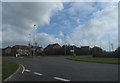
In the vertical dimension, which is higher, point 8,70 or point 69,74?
point 69,74

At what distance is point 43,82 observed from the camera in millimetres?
11609

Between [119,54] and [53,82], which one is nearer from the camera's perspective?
[53,82]

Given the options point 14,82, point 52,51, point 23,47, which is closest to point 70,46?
point 52,51

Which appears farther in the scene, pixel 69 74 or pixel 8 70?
pixel 8 70

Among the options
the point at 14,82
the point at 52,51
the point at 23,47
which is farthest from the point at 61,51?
the point at 14,82

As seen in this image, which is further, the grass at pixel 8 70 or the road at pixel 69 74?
the grass at pixel 8 70

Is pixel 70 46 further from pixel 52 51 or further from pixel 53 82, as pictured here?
pixel 53 82

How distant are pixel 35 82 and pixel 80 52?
102 meters

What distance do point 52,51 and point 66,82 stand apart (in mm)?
104451

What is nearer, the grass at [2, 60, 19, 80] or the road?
the road

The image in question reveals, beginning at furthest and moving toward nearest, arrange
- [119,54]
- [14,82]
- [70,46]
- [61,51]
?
[70,46] < [61,51] < [119,54] < [14,82]

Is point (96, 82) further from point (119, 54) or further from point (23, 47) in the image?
point (23, 47)

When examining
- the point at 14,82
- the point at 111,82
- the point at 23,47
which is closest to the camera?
the point at 111,82

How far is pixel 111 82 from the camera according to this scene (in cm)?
1112
